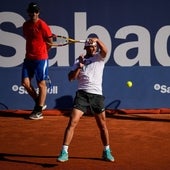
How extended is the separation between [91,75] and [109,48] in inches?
158

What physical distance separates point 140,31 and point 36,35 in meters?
2.41

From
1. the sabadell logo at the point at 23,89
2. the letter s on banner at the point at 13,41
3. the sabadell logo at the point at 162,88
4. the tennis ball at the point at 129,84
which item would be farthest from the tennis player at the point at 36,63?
the sabadell logo at the point at 162,88

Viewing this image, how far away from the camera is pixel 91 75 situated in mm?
6066

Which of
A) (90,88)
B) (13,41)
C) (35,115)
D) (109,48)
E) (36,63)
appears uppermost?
(13,41)

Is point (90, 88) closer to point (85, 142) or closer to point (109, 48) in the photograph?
point (85, 142)

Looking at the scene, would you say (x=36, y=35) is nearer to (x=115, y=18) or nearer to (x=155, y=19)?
(x=115, y=18)

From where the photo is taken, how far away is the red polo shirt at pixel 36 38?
8.69 meters

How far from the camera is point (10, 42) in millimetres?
9828

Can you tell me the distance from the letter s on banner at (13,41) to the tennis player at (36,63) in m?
0.92

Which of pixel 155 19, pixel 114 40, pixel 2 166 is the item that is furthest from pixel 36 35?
pixel 2 166

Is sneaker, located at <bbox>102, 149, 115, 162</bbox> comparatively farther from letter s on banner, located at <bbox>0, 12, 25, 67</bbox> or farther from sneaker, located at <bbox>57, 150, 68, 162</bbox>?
letter s on banner, located at <bbox>0, 12, 25, 67</bbox>

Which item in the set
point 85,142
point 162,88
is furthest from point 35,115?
point 162,88

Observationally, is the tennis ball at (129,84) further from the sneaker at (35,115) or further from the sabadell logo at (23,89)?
the sneaker at (35,115)

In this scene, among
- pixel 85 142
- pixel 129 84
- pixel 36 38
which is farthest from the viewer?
pixel 129 84
